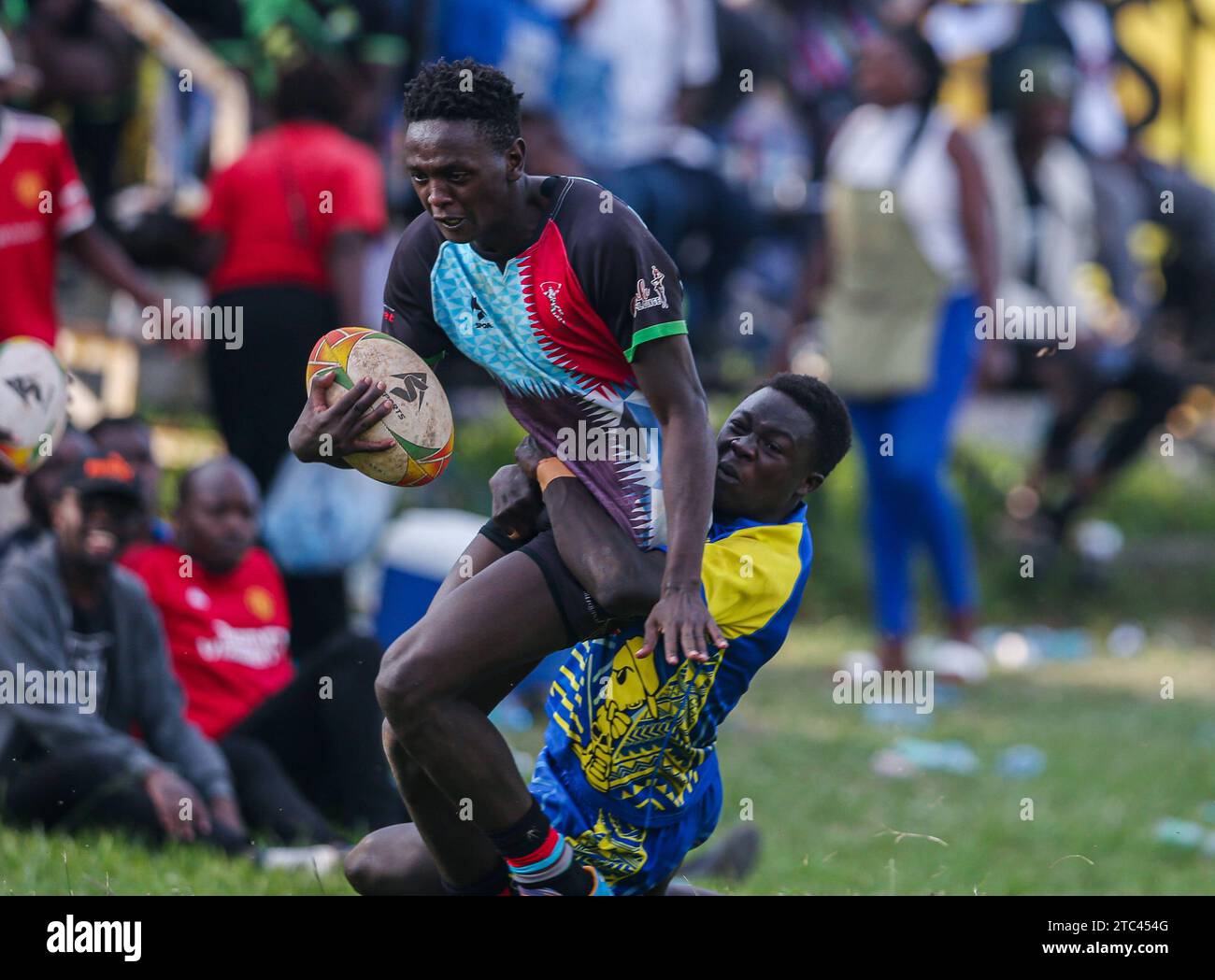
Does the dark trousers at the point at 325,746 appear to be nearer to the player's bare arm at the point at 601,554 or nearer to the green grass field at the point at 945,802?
the green grass field at the point at 945,802

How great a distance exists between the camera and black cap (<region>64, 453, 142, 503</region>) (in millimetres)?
5738

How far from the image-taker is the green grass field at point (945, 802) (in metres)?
5.20

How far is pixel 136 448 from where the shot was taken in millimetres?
6809

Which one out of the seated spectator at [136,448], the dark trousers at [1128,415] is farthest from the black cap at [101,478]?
the dark trousers at [1128,415]

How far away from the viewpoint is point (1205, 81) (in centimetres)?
1455

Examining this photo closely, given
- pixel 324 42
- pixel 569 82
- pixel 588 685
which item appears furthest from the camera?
pixel 569 82

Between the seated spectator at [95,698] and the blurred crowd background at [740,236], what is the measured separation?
0.72 meters

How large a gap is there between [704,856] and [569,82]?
5737mm

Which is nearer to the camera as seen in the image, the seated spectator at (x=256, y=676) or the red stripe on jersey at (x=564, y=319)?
the red stripe on jersey at (x=564, y=319)

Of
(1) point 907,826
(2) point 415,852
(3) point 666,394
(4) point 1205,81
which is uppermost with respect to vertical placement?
(4) point 1205,81

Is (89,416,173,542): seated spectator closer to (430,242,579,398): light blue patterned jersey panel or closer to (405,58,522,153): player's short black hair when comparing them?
(430,242,579,398): light blue patterned jersey panel

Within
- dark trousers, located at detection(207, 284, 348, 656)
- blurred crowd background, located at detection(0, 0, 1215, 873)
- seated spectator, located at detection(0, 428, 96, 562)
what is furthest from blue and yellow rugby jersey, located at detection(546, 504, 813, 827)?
dark trousers, located at detection(207, 284, 348, 656)
